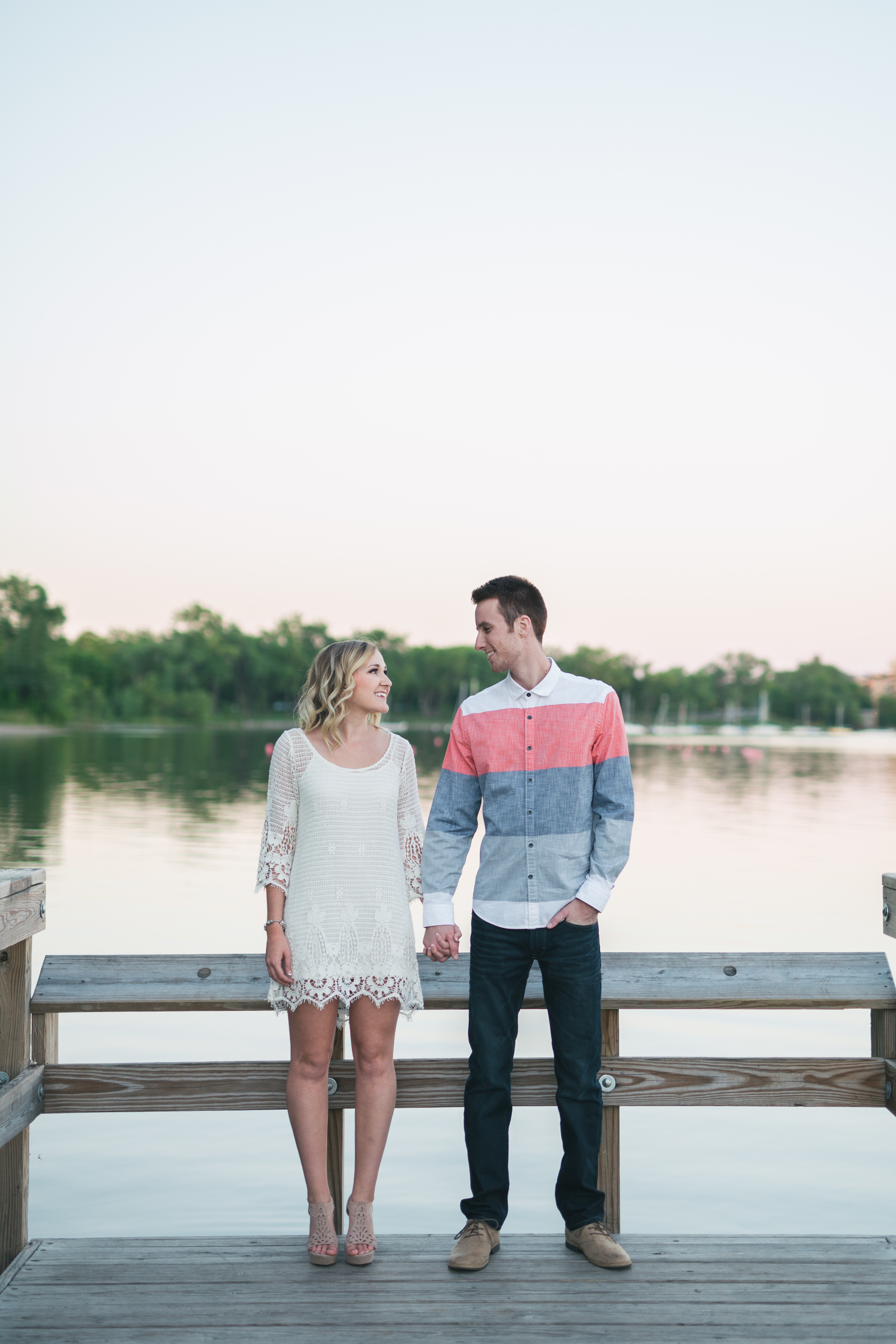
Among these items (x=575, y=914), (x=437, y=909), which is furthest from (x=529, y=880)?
(x=437, y=909)

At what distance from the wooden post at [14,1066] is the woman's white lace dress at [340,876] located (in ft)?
2.12

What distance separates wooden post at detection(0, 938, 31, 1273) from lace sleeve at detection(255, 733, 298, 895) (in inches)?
26.0

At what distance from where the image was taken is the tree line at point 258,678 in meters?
85.6

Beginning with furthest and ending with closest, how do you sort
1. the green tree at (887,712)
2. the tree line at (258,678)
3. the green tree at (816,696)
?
1. the green tree at (887,712)
2. the green tree at (816,696)
3. the tree line at (258,678)

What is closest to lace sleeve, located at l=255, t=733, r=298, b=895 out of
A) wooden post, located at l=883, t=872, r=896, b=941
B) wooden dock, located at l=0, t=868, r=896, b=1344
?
wooden dock, located at l=0, t=868, r=896, b=1344

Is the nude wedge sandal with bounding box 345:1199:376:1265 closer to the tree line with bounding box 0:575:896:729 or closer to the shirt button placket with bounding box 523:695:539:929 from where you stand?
the shirt button placket with bounding box 523:695:539:929

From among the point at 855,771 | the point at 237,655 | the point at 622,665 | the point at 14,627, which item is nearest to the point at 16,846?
the point at 855,771

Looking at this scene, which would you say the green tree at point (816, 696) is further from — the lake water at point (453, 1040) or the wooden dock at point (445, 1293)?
the wooden dock at point (445, 1293)

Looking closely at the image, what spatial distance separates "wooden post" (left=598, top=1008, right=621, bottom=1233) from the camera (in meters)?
3.21

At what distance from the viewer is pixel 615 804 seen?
318cm

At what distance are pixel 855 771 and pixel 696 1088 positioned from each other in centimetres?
5042

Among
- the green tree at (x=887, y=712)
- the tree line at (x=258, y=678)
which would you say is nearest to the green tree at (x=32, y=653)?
the tree line at (x=258, y=678)

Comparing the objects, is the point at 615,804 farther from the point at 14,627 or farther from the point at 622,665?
the point at 622,665

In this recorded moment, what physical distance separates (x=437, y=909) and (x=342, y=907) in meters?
0.27
